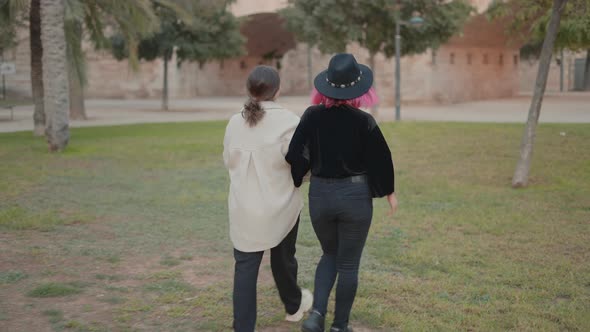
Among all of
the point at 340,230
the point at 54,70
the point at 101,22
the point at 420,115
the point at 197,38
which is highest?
the point at 101,22

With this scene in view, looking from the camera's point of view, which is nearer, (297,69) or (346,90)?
(346,90)

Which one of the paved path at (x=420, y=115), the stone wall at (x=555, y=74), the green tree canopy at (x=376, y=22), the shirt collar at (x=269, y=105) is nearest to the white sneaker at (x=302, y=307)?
the shirt collar at (x=269, y=105)

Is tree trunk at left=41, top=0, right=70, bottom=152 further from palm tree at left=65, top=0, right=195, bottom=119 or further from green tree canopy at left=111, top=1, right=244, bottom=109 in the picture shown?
green tree canopy at left=111, top=1, right=244, bottom=109

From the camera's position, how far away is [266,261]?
6.04m

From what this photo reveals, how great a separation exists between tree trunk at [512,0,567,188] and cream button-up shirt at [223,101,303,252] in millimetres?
6039

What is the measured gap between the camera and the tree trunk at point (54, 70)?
44.9 ft

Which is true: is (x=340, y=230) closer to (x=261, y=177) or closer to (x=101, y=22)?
(x=261, y=177)

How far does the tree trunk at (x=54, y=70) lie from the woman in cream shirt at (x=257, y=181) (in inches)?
417

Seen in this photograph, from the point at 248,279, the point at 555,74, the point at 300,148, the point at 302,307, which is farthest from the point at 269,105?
the point at 555,74

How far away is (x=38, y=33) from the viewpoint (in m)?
16.5

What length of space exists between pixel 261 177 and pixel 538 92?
6416 millimetres

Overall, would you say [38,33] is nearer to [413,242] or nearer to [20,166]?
[20,166]

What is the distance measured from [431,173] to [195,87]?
33111 millimetres

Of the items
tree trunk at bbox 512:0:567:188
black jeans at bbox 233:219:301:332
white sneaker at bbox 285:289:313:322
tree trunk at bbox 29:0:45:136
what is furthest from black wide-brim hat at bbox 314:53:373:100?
tree trunk at bbox 29:0:45:136
